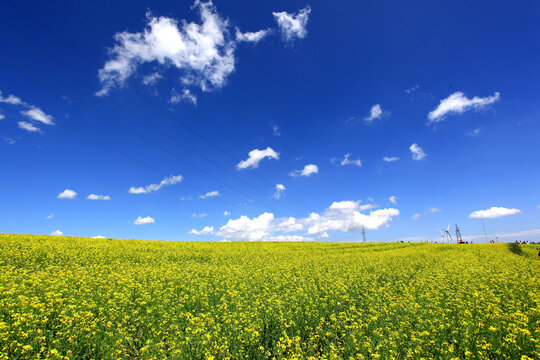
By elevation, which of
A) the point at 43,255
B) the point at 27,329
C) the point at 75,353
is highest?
the point at 43,255

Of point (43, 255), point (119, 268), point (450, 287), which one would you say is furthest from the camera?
point (43, 255)

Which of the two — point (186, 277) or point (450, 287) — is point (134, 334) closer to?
point (186, 277)

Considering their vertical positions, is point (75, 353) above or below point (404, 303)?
below

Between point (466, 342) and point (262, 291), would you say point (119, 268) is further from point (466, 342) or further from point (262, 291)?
point (466, 342)

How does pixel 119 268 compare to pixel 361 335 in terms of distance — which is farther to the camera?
pixel 119 268

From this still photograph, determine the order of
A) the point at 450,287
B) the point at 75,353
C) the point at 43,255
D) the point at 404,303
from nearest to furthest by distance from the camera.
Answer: the point at 75,353, the point at 404,303, the point at 450,287, the point at 43,255

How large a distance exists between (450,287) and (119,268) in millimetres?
19484

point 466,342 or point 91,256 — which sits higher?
point 91,256

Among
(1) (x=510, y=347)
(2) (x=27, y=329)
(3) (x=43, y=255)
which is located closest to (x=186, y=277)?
(2) (x=27, y=329)

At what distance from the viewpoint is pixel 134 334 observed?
749 centimetres

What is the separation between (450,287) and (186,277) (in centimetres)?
1407

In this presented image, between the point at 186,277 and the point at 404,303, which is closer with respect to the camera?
the point at 404,303

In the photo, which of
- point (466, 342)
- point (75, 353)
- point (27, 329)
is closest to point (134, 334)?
point (75, 353)

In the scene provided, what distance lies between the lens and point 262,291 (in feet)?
37.2
